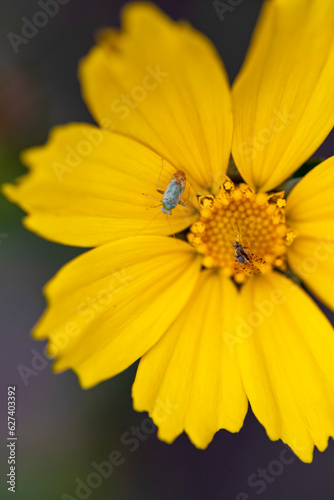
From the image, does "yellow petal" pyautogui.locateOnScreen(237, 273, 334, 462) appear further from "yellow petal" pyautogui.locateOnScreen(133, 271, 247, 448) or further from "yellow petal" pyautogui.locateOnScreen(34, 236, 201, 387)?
"yellow petal" pyautogui.locateOnScreen(34, 236, 201, 387)

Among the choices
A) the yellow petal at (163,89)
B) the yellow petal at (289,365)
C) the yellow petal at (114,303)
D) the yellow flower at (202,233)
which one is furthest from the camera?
the yellow petal at (289,365)

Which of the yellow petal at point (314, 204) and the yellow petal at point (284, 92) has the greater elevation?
the yellow petal at point (284, 92)

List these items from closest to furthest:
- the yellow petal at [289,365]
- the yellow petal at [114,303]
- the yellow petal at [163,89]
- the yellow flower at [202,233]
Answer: the yellow petal at [163,89]
the yellow flower at [202,233]
the yellow petal at [114,303]
the yellow petal at [289,365]

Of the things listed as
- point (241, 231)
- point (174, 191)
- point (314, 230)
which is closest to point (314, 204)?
point (314, 230)

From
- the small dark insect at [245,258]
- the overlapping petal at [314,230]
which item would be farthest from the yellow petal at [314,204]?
the small dark insect at [245,258]

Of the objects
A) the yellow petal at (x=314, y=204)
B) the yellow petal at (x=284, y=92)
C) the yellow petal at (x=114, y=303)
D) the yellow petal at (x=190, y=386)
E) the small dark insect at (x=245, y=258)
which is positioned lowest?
the yellow petal at (x=190, y=386)

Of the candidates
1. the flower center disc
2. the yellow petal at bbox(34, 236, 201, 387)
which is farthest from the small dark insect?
the yellow petal at bbox(34, 236, 201, 387)

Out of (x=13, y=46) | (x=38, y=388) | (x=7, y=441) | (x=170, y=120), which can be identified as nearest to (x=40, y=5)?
(x=13, y=46)

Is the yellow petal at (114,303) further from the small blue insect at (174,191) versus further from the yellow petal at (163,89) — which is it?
the yellow petal at (163,89)
